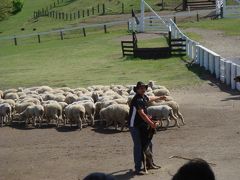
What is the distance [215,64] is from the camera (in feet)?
93.7

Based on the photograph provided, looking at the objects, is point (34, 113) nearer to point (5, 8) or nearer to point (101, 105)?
point (101, 105)

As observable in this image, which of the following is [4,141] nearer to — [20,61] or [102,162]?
[102,162]

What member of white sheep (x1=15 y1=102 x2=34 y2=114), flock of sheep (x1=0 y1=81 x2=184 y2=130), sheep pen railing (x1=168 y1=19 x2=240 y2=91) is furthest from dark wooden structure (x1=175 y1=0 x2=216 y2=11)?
white sheep (x1=15 y1=102 x2=34 y2=114)

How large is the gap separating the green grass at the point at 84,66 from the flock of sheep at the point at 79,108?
20.5 feet

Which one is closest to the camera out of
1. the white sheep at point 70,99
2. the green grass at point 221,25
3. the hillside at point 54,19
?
the white sheep at point 70,99

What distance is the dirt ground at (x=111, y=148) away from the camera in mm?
14227

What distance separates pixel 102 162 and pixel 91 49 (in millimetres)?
31152

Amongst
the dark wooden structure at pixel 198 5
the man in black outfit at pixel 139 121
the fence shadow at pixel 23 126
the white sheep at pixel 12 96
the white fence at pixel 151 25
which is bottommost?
the white fence at pixel 151 25

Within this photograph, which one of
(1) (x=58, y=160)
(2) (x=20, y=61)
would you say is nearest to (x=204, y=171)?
(1) (x=58, y=160)

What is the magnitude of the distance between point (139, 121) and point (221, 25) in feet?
128

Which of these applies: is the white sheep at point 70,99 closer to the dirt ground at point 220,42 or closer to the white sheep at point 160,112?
the white sheep at point 160,112

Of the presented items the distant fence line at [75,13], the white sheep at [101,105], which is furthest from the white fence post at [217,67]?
the distant fence line at [75,13]

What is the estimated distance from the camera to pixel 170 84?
28172mm

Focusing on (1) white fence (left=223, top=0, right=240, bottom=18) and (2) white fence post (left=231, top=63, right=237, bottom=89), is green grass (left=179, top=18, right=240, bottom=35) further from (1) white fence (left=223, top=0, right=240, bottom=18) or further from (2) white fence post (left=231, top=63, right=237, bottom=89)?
(2) white fence post (left=231, top=63, right=237, bottom=89)
